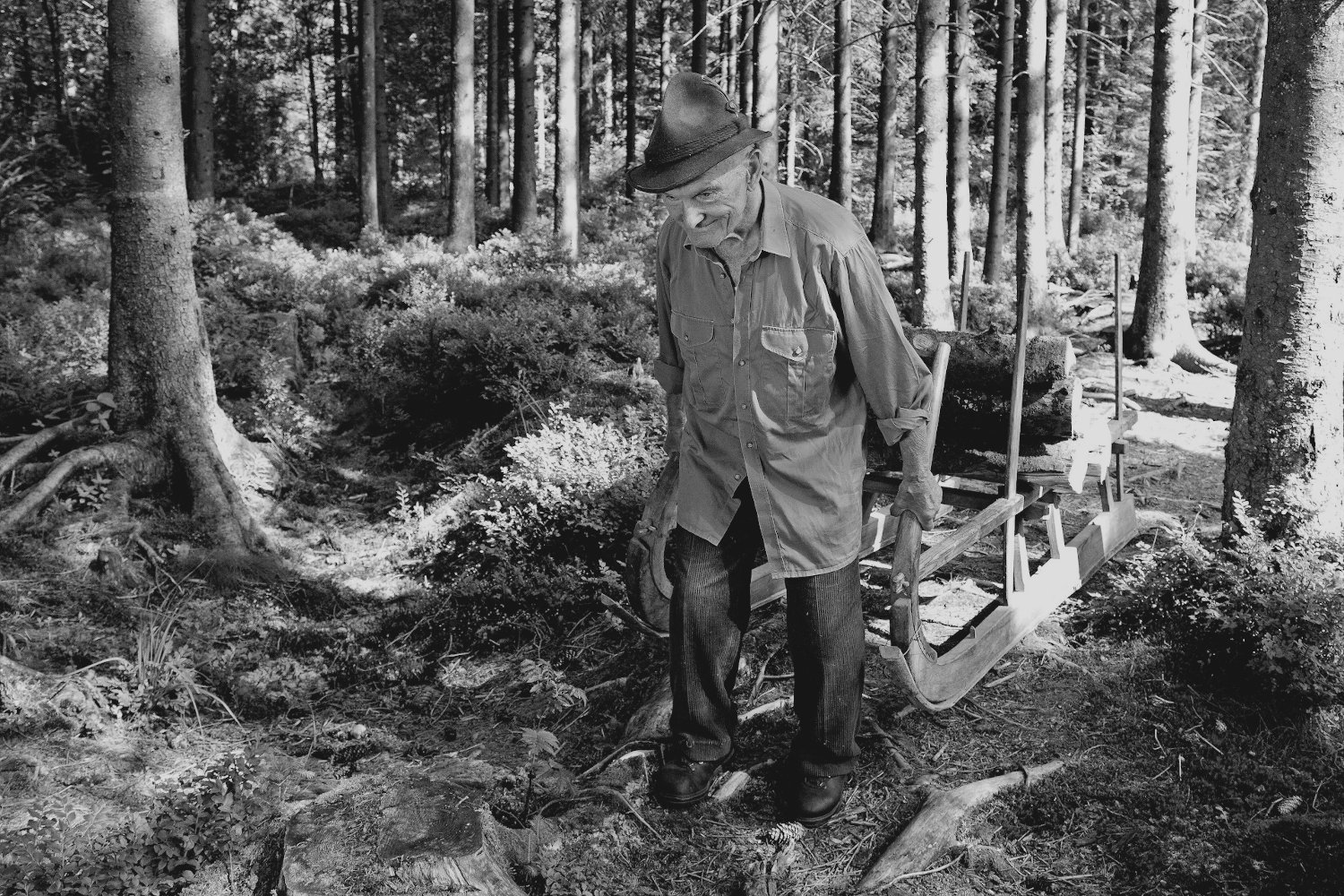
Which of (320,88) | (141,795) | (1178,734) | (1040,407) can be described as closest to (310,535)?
(141,795)

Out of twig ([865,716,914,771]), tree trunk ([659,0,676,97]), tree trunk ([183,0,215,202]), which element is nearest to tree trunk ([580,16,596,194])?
tree trunk ([659,0,676,97])

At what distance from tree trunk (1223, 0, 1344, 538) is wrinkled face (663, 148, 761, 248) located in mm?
3018

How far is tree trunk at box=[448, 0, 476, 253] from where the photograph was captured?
17562 millimetres

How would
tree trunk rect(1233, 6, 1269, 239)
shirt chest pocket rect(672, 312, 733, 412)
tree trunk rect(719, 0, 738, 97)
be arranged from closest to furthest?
shirt chest pocket rect(672, 312, 733, 412)
tree trunk rect(1233, 6, 1269, 239)
tree trunk rect(719, 0, 738, 97)

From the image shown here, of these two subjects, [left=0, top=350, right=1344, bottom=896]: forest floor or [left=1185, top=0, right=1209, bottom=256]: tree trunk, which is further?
[left=1185, top=0, right=1209, bottom=256]: tree trunk

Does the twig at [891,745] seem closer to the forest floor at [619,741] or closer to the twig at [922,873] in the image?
the forest floor at [619,741]

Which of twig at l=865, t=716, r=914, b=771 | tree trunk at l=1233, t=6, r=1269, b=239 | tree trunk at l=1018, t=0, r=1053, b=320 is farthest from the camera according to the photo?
tree trunk at l=1233, t=6, r=1269, b=239

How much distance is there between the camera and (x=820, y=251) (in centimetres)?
292

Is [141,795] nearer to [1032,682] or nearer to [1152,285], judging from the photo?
[1032,682]

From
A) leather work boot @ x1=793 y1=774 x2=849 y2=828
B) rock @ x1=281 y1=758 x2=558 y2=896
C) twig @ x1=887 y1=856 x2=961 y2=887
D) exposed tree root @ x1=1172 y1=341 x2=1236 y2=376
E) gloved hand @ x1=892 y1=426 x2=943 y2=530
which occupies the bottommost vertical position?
twig @ x1=887 y1=856 x2=961 y2=887

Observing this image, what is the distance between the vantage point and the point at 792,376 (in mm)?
2979

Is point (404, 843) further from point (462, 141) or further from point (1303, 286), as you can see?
point (462, 141)

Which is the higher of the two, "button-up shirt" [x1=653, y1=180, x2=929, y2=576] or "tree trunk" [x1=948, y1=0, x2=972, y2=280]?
"tree trunk" [x1=948, y1=0, x2=972, y2=280]

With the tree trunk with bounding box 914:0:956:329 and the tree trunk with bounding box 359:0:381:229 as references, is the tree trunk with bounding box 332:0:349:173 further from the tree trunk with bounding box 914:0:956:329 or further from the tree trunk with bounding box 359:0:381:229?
the tree trunk with bounding box 914:0:956:329
